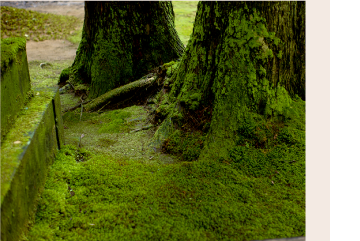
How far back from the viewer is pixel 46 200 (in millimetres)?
2680

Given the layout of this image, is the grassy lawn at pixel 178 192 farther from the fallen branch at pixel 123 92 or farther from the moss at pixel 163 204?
the fallen branch at pixel 123 92

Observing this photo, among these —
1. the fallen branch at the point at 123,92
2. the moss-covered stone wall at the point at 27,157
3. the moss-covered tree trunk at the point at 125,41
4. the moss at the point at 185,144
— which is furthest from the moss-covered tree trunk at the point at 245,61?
the moss-covered tree trunk at the point at 125,41

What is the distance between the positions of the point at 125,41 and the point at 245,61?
3.11 m

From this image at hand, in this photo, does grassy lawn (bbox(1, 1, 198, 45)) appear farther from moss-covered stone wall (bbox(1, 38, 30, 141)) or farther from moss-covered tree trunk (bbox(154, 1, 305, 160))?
moss-covered stone wall (bbox(1, 38, 30, 141))

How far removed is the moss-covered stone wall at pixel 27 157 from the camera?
2080 millimetres

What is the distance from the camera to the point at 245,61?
3.30m

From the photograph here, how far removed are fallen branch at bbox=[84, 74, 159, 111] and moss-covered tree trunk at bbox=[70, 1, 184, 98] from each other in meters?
0.41

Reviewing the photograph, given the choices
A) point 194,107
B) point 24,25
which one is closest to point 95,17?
point 194,107

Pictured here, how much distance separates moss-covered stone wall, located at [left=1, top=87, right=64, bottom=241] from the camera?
2080 millimetres

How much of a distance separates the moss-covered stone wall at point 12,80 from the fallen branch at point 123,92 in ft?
6.75

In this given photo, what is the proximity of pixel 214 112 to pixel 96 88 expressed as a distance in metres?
3.18

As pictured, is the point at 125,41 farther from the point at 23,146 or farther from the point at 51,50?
the point at 51,50

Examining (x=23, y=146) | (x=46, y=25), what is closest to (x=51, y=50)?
(x=46, y=25)

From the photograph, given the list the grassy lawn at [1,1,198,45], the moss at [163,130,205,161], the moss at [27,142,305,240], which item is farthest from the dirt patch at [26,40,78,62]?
Result: the moss at [27,142,305,240]
